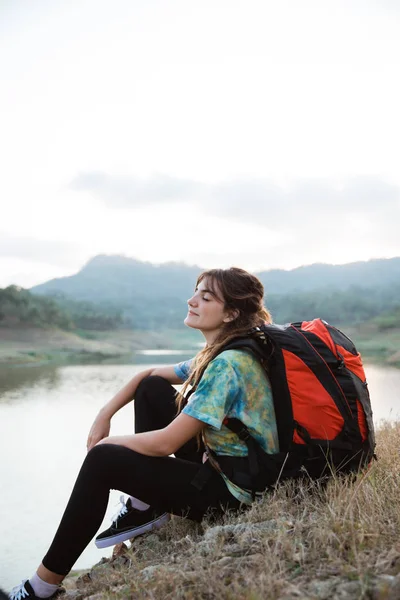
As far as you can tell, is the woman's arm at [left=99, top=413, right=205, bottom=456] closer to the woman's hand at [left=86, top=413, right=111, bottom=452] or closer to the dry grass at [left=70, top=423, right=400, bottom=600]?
the dry grass at [left=70, top=423, right=400, bottom=600]

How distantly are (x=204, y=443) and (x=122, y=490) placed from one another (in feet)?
1.35

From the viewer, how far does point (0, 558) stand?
193 inches

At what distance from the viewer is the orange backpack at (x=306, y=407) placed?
8.32ft

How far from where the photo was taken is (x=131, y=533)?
293 centimetres

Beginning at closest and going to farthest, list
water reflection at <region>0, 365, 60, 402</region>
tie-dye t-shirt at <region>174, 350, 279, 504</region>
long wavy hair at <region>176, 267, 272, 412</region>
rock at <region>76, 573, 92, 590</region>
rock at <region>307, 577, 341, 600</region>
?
rock at <region>307, 577, 341, 600</region> < tie-dye t-shirt at <region>174, 350, 279, 504</region> < long wavy hair at <region>176, 267, 272, 412</region> < rock at <region>76, 573, 92, 590</region> < water reflection at <region>0, 365, 60, 402</region>

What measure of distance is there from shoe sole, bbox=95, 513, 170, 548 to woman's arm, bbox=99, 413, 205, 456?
2.21 feet

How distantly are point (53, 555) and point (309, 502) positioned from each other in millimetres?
1129

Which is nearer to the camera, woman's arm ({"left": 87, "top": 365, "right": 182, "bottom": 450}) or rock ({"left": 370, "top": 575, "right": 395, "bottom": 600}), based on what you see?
rock ({"left": 370, "top": 575, "right": 395, "bottom": 600})

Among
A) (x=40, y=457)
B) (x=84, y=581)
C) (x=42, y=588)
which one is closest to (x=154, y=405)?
(x=84, y=581)

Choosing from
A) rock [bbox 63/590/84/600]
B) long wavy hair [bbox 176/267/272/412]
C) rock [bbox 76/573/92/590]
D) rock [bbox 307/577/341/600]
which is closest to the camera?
rock [bbox 307/577/341/600]

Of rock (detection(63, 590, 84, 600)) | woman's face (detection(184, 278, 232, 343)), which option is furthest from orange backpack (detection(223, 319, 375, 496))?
rock (detection(63, 590, 84, 600))

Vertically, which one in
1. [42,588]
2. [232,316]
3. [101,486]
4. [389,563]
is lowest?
[42,588]

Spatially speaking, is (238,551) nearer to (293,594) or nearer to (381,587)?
(293,594)

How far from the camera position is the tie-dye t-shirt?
Result: 2.39m
